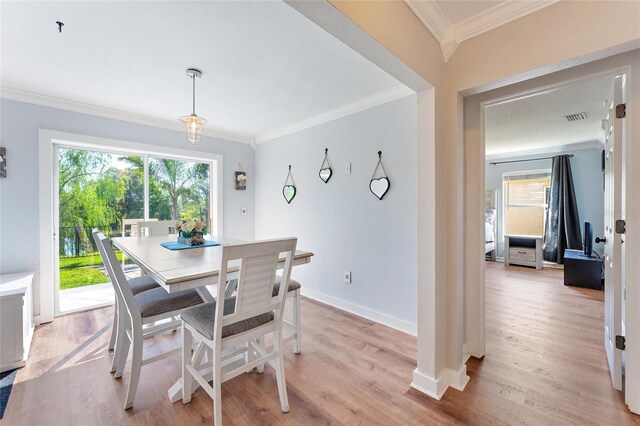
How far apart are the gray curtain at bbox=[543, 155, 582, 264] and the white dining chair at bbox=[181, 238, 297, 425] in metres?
5.83

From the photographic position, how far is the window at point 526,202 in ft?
19.0

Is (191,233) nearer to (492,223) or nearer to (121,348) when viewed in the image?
(121,348)

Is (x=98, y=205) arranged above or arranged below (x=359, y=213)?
above

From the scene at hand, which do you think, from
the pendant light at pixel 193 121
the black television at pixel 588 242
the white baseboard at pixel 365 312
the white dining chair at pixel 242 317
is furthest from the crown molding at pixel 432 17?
the black television at pixel 588 242

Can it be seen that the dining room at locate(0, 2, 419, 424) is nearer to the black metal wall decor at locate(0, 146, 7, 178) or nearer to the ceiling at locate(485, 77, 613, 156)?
the black metal wall decor at locate(0, 146, 7, 178)

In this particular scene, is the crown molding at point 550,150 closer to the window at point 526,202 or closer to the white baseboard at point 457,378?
the window at point 526,202

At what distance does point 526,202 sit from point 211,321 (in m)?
6.80

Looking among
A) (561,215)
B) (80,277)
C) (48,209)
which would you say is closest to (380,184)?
(48,209)

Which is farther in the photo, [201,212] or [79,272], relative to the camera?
[201,212]

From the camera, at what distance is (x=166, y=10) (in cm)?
160

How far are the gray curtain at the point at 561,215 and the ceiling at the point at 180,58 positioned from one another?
4.49 m

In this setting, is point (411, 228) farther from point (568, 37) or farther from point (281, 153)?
point (281, 153)

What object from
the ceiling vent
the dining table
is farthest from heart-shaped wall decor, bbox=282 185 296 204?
the ceiling vent

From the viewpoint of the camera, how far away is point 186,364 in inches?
63.6
